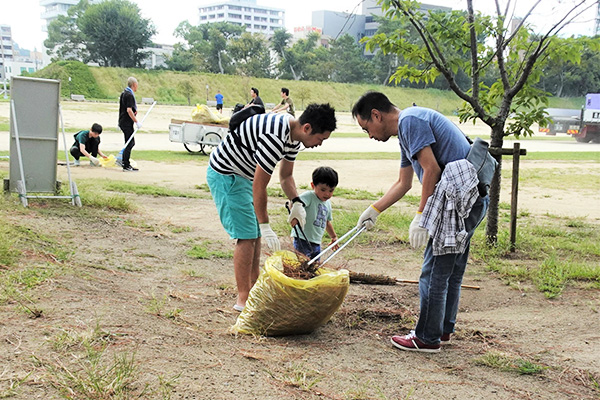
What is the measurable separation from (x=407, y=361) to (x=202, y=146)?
12065mm

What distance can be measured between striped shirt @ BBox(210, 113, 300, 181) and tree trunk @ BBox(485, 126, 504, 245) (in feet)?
9.37

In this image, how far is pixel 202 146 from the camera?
14.8 m

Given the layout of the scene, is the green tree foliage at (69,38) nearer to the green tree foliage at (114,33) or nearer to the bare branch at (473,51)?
the green tree foliage at (114,33)

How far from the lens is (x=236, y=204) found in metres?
3.93

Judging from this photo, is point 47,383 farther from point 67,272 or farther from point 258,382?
point 67,272

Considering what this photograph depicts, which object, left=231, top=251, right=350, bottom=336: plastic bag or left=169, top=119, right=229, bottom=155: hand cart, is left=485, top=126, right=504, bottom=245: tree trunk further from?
left=169, top=119, right=229, bottom=155: hand cart

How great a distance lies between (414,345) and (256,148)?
1.54m

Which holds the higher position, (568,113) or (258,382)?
(568,113)

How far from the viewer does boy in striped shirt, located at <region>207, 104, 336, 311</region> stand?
3.63 m

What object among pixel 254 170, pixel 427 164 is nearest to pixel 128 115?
pixel 254 170

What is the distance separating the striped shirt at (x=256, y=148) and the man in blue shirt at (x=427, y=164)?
498 mm

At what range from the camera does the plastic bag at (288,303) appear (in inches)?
136

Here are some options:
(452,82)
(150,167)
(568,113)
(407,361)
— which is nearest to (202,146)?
(150,167)

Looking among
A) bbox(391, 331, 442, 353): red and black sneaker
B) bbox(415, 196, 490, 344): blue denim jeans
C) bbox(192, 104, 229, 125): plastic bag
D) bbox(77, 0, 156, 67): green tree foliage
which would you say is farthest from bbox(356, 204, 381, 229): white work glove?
bbox(77, 0, 156, 67): green tree foliage
